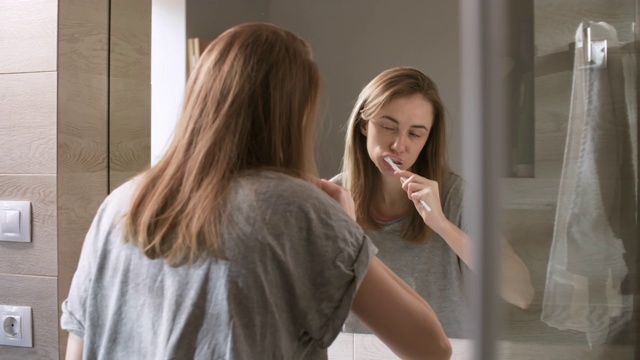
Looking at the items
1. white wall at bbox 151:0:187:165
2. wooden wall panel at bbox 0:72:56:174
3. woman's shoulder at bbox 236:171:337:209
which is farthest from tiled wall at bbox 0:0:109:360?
woman's shoulder at bbox 236:171:337:209

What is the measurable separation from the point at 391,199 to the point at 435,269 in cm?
12

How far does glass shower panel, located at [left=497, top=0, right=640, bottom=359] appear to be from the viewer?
0.32 metres

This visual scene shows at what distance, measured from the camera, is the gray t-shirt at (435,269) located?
38.9 inches

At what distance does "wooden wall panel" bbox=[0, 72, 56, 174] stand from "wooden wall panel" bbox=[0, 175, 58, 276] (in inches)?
0.8

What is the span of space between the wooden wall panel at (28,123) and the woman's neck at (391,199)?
0.58 metres

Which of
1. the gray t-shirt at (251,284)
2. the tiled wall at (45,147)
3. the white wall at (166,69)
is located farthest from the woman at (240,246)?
the tiled wall at (45,147)

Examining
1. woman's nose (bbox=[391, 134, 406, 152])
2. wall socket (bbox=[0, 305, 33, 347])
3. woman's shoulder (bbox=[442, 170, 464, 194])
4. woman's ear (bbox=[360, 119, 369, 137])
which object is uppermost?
woman's ear (bbox=[360, 119, 369, 137])

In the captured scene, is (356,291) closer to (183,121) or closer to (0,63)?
(183,121)

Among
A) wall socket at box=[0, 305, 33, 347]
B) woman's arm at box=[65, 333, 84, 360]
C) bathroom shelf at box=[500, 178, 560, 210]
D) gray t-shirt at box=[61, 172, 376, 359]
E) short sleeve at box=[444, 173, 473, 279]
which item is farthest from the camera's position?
wall socket at box=[0, 305, 33, 347]

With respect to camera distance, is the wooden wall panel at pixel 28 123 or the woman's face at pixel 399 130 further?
the wooden wall panel at pixel 28 123

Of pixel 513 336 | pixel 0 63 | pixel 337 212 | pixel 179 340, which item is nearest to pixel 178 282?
pixel 179 340

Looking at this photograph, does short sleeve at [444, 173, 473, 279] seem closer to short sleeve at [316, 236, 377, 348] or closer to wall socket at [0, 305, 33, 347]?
short sleeve at [316, 236, 377, 348]

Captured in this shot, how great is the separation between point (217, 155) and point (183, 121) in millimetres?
65

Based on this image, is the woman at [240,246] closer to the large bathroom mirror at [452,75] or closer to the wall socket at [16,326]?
the large bathroom mirror at [452,75]
